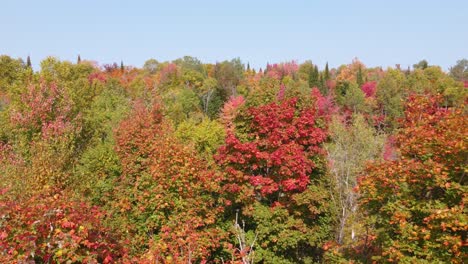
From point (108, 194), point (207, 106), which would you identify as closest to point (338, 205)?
point (108, 194)

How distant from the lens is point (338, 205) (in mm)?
18922

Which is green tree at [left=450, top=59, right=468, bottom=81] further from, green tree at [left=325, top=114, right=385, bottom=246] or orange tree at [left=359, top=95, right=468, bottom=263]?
orange tree at [left=359, top=95, right=468, bottom=263]

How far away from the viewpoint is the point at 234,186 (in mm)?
16391

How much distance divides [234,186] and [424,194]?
7.80 meters

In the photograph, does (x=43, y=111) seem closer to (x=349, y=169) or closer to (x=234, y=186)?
(x=234, y=186)

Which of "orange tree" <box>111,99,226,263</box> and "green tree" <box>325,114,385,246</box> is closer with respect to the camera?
"orange tree" <box>111,99,226,263</box>

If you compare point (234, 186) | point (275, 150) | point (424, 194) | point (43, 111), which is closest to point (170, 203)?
point (234, 186)

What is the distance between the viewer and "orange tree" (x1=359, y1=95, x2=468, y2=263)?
9062 mm

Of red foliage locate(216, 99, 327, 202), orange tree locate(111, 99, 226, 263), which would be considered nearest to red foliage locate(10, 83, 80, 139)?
Result: orange tree locate(111, 99, 226, 263)

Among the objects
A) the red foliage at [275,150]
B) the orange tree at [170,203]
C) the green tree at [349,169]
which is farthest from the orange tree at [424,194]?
the orange tree at [170,203]

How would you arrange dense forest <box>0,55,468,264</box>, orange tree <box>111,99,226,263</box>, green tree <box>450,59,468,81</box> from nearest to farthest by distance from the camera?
dense forest <box>0,55,468,264</box> → orange tree <box>111,99,226,263</box> → green tree <box>450,59,468,81</box>

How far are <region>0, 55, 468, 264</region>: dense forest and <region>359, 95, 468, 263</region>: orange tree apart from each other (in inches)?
1.6

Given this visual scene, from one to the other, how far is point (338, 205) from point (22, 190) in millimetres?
13985

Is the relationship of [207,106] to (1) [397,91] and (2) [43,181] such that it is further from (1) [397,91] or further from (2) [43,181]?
(2) [43,181]
